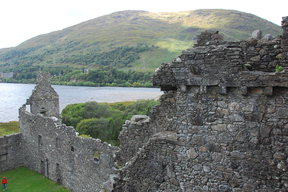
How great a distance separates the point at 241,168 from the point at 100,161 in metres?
12.7

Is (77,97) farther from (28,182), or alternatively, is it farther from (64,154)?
(64,154)

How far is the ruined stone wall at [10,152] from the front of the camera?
2744 cm

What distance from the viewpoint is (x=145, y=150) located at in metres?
7.71

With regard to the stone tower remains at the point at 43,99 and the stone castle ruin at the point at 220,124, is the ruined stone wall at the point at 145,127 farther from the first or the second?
the stone tower remains at the point at 43,99

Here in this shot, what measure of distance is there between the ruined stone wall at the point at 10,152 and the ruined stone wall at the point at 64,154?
0.68 m

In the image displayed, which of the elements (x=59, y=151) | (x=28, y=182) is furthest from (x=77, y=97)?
(x=59, y=151)

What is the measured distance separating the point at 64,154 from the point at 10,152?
9480 mm

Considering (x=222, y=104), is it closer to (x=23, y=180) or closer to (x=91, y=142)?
(x=91, y=142)

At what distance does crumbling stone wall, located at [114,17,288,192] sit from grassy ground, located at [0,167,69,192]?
1638cm

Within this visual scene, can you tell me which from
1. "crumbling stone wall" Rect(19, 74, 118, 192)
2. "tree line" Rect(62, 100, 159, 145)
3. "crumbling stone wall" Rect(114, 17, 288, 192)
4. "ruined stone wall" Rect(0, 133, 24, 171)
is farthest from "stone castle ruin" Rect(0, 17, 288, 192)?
"tree line" Rect(62, 100, 159, 145)

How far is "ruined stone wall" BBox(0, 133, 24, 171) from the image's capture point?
2744cm

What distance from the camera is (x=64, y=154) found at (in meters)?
21.5

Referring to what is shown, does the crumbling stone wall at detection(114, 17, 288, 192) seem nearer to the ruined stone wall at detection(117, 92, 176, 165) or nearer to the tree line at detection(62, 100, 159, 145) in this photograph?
the ruined stone wall at detection(117, 92, 176, 165)

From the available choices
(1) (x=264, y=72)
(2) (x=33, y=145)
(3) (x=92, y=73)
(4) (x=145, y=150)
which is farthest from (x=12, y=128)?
(3) (x=92, y=73)
